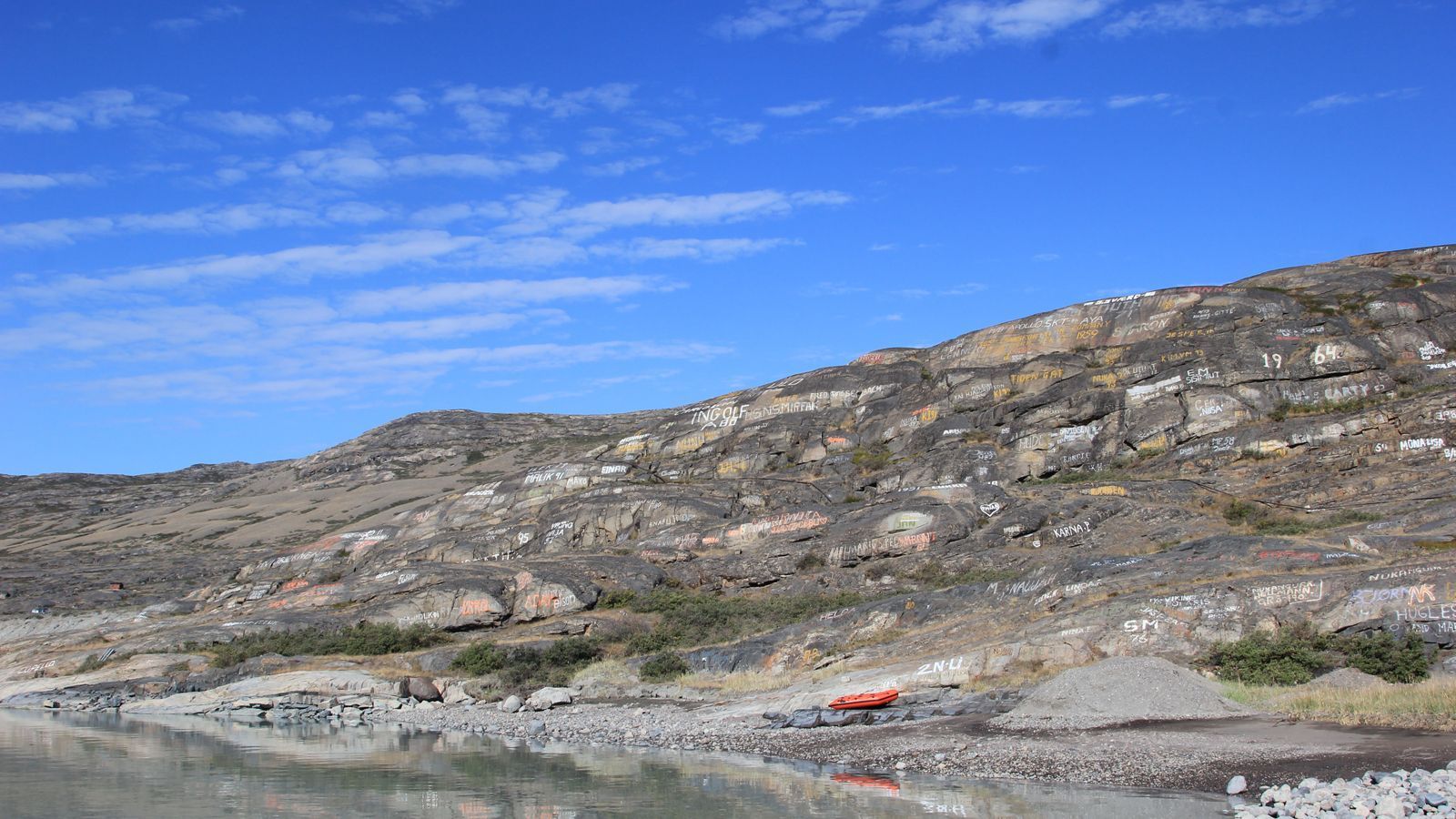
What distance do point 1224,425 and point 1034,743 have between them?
41741mm

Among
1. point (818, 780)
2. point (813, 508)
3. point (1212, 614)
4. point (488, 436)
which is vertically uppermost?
point (488, 436)

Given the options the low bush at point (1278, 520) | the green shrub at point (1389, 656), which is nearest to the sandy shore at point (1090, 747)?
the green shrub at point (1389, 656)

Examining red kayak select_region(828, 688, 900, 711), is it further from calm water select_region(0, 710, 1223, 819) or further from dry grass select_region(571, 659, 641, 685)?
dry grass select_region(571, 659, 641, 685)

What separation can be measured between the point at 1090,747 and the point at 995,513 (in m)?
31.2

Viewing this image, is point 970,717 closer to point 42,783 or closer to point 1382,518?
point 1382,518

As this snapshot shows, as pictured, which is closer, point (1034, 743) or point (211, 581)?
point (1034, 743)

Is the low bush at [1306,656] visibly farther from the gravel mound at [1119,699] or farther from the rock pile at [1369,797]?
the rock pile at [1369,797]

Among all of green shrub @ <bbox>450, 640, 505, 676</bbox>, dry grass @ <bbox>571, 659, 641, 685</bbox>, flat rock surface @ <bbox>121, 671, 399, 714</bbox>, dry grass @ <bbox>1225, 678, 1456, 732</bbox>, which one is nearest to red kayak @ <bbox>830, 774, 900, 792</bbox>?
dry grass @ <bbox>1225, 678, 1456, 732</bbox>

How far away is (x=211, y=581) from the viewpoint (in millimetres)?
90188

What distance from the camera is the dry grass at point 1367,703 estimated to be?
25312 millimetres

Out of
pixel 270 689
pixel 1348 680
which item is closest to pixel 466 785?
pixel 1348 680

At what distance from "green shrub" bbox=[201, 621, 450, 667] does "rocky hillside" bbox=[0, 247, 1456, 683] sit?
1567 mm

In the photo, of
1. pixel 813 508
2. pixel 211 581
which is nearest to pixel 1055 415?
pixel 813 508

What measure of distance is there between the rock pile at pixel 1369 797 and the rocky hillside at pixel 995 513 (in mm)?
11835
